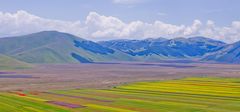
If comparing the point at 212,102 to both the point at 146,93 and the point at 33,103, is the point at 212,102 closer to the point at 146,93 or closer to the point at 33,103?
the point at 146,93

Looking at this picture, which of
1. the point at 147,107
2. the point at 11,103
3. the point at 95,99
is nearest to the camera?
the point at 147,107

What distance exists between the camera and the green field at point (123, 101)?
89.9 meters

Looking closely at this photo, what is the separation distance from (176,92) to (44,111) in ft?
168

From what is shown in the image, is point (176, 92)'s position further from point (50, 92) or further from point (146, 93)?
point (50, 92)

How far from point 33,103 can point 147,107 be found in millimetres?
28282

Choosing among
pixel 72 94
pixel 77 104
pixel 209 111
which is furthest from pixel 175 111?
pixel 72 94

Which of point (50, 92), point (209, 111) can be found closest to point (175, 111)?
point (209, 111)

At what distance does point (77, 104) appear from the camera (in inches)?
3898

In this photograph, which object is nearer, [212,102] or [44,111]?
[44,111]

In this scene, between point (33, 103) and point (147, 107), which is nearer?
point (147, 107)

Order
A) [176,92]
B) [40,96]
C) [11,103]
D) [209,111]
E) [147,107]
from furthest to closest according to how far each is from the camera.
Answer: [176,92]
[40,96]
[11,103]
[147,107]
[209,111]

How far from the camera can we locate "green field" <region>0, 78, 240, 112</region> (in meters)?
89.9

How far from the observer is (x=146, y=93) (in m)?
123

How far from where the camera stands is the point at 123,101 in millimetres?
104250
